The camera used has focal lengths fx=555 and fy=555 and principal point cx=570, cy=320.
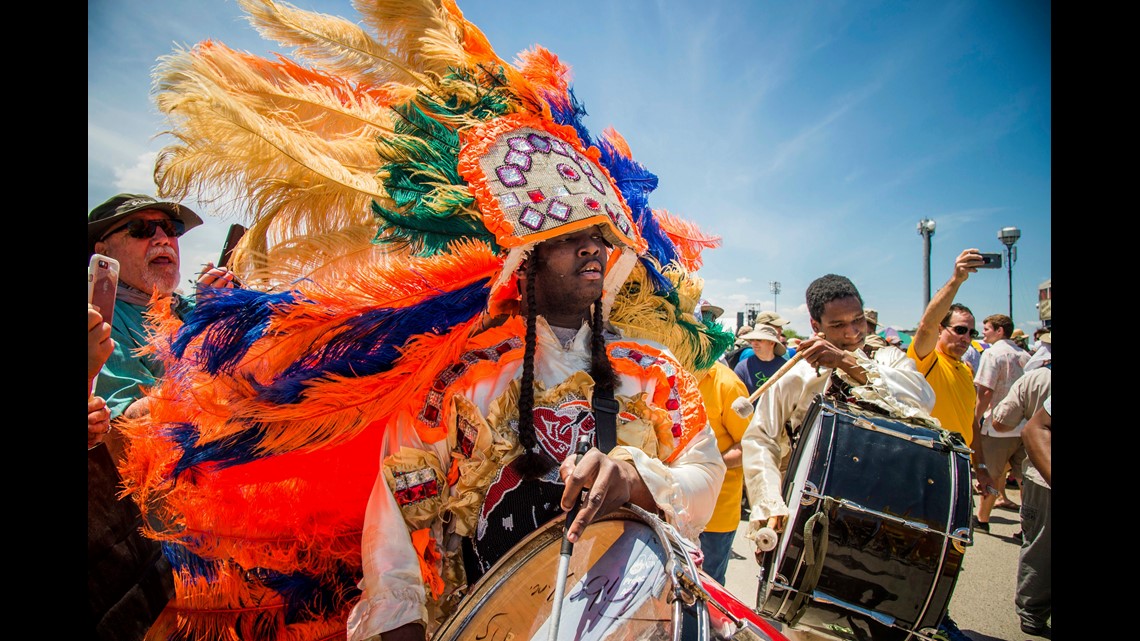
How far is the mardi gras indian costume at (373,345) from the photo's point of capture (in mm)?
1606

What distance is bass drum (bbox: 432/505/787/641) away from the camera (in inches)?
38.3

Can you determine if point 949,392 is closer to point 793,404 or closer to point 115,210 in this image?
point 793,404

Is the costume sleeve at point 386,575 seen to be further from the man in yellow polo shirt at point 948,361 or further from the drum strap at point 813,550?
the man in yellow polo shirt at point 948,361

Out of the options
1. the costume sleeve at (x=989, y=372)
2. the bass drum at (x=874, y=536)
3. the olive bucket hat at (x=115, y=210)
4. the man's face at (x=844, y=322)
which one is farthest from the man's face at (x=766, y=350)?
the olive bucket hat at (x=115, y=210)

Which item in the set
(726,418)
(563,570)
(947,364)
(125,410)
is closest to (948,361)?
(947,364)

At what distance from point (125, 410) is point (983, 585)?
567 centimetres

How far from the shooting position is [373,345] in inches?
67.7

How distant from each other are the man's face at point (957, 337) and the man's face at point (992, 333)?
371 cm
